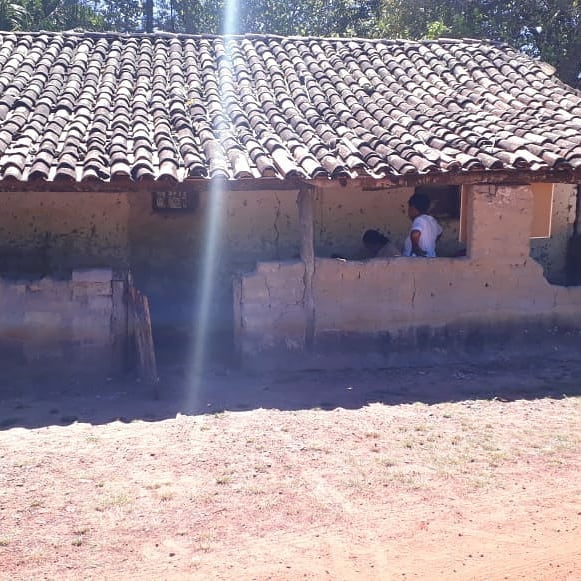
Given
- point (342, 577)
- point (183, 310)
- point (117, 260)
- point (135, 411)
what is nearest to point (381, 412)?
point (135, 411)

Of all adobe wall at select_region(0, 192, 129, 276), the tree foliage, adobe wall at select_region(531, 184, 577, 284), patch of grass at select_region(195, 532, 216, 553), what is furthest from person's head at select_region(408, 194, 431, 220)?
the tree foliage

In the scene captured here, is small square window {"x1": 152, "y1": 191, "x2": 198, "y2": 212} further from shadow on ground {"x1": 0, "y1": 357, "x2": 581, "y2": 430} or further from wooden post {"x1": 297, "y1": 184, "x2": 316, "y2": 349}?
shadow on ground {"x1": 0, "y1": 357, "x2": 581, "y2": 430}

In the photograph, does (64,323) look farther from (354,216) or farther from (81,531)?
(354,216)

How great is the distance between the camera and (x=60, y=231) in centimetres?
1032

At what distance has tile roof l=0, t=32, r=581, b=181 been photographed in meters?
8.22

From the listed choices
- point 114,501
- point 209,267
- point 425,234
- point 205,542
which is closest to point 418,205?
point 425,234

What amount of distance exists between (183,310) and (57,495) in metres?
5.23

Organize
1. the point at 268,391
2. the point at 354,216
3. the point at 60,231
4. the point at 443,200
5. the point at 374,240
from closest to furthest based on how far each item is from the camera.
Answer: the point at 268,391 → the point at 374,240 → the point at 60,231 → the point at 354,216 → the point at 443,200

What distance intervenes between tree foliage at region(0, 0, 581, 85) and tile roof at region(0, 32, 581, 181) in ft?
18.8

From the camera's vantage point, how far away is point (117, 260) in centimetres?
1047

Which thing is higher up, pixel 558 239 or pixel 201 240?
pixel 558 239

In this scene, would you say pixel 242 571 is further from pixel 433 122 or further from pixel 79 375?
pixel 433 122

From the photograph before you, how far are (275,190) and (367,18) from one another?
16545 millimetres

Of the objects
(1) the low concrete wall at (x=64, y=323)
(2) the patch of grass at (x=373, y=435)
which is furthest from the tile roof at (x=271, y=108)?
(2) the patch of grass at (x=373, y=435)
